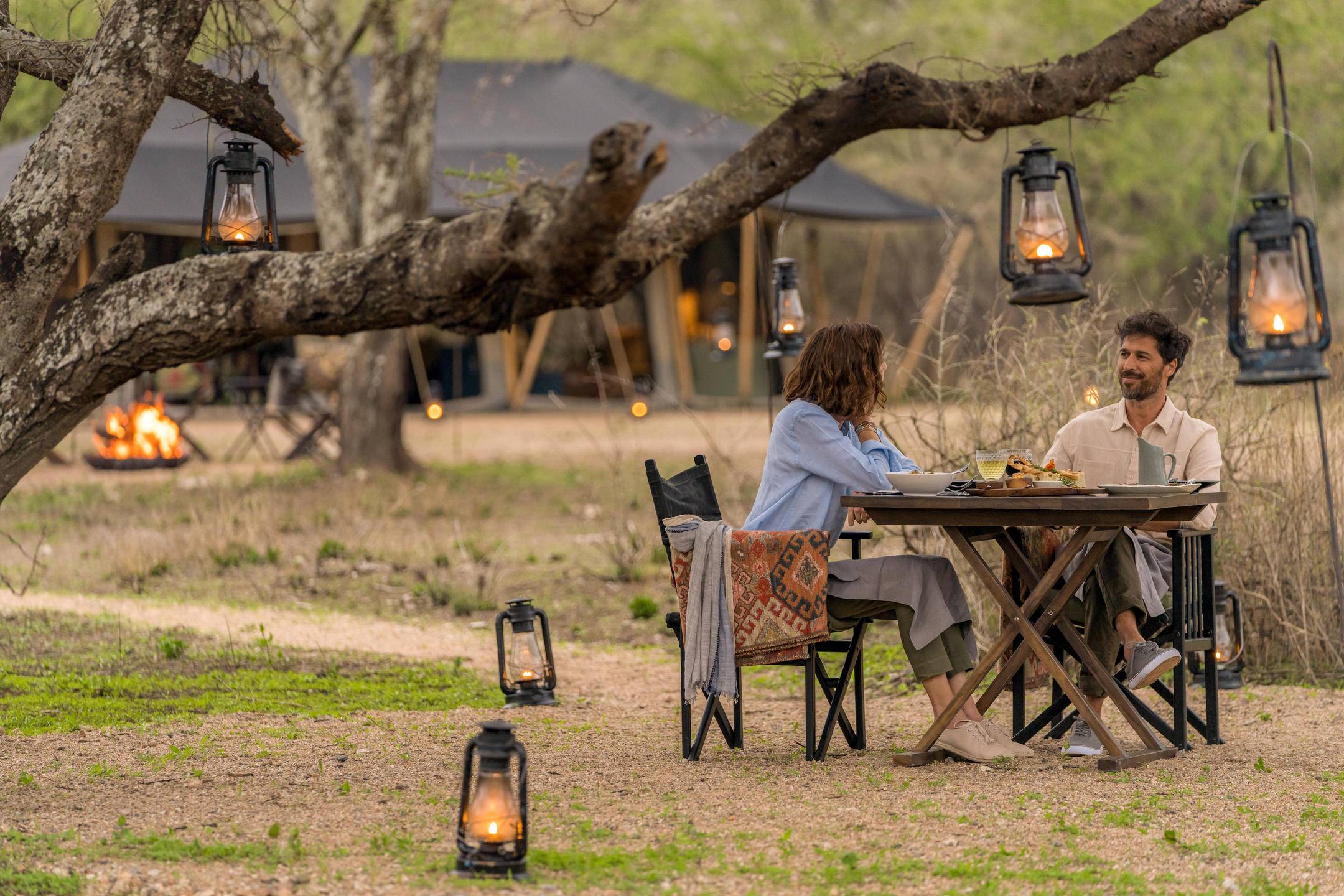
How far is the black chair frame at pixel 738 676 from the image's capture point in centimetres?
493

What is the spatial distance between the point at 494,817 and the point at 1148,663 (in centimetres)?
214

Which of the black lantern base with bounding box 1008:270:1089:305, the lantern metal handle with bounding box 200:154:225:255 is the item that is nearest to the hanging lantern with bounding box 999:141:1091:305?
the black lantern base with bounding box 1008:270:1089:305

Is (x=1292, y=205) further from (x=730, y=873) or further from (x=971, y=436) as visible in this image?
(x=971, y=436)

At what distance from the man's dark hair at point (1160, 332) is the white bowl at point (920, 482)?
88 centimetres

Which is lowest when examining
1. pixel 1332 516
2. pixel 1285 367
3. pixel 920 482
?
pixel 1332 516

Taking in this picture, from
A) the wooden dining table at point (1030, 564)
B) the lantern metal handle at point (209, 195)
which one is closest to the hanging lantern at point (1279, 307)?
the wooden dining table at point (1030, 564)

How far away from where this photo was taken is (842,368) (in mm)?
5016

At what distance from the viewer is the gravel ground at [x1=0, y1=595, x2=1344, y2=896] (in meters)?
3.71

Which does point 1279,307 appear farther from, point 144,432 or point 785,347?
point 144,432

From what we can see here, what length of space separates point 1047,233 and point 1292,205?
30.3 inches

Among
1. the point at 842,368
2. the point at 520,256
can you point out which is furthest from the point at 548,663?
the point at 520,256

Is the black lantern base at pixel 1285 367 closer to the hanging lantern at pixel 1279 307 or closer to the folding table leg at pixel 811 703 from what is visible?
the hanging lantern at pixel 1279 307

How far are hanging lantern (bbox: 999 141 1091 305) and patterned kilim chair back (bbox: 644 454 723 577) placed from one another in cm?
112

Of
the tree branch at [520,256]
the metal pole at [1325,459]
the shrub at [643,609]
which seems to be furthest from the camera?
the shrub at [643,609]
